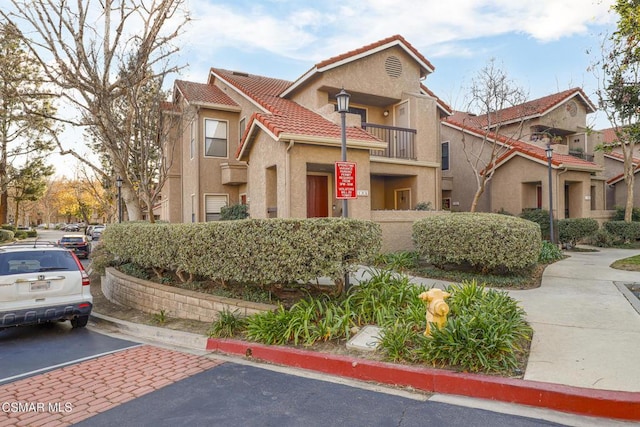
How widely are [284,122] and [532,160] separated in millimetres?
13054

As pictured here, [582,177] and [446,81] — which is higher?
[446,81]

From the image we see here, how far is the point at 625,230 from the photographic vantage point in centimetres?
1780

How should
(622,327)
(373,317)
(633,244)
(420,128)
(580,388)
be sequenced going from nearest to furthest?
(580,388)
(622,327)
(373,317)
(420,128)
(633,244)

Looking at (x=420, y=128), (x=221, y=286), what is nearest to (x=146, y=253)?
(x=221, y=286)

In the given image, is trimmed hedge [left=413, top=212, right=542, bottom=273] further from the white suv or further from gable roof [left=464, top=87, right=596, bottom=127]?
gable roof [left=464, top=87, right=596, bottom=127]

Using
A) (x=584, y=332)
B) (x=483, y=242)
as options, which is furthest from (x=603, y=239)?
(x=584, y=332)

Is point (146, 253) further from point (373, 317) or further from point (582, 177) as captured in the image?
point (582, 177)

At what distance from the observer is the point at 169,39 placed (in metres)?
14.0

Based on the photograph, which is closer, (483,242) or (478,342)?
(478,342)

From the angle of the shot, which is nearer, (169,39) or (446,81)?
(169,39)

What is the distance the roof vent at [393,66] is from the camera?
52.4ft

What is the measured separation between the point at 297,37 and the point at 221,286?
9001mm

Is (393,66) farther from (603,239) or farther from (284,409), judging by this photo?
(284,409)

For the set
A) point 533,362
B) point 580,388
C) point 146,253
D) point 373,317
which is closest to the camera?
point 580,388
